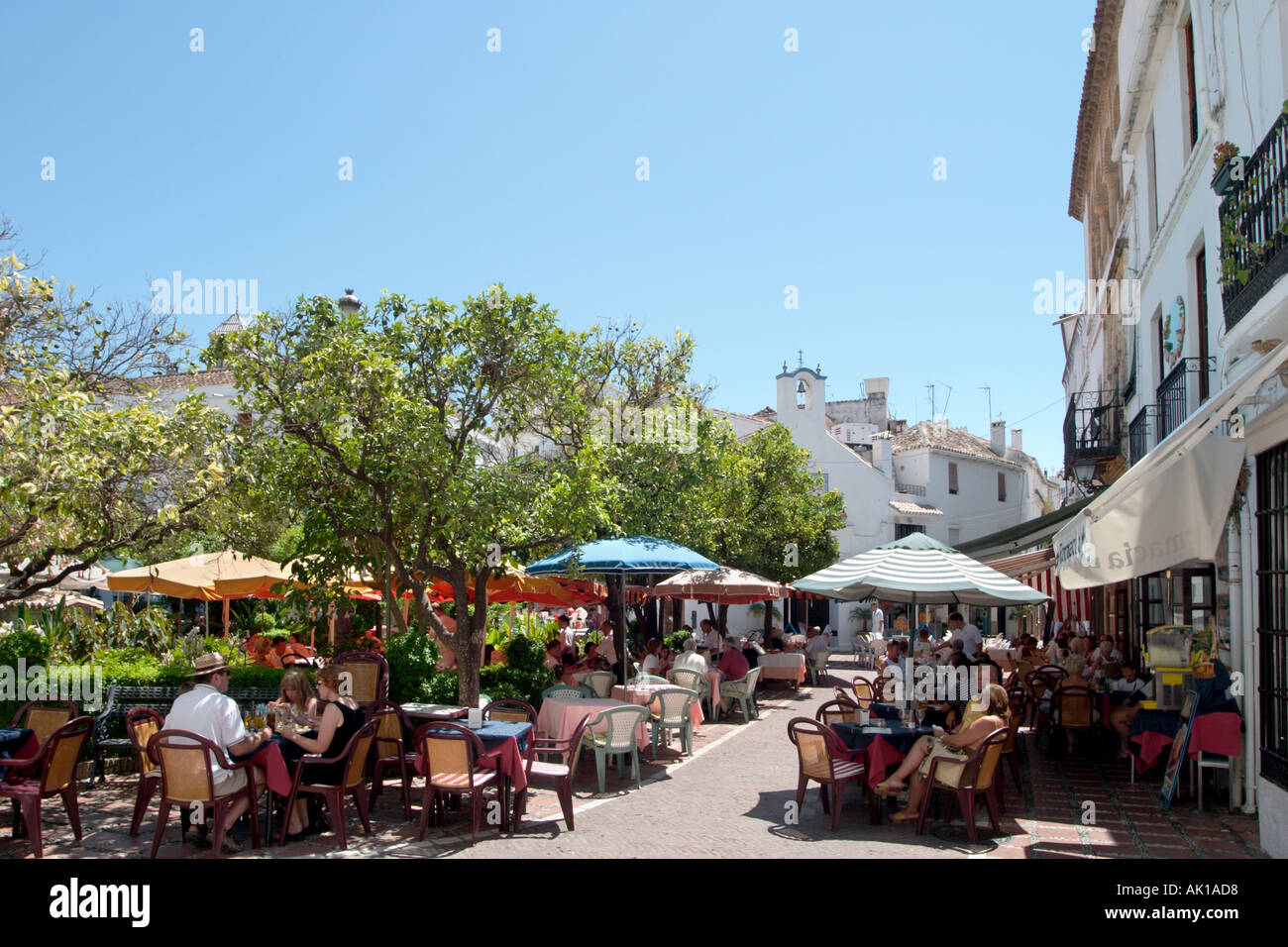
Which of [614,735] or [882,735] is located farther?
[614,735]

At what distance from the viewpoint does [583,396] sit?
A: 16.3 metres

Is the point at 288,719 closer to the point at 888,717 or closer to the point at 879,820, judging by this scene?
the point at 879,820

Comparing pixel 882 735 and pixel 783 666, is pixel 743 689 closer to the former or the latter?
pixel 783 666

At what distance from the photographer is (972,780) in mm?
7746

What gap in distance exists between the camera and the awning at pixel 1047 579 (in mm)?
16234

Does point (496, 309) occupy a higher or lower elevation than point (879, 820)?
higher

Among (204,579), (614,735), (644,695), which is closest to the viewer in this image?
(614,735)

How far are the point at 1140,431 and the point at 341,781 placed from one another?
40.1ft

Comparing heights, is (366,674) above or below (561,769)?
above

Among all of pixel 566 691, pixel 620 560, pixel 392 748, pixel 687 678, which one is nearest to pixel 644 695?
pixel 566 691

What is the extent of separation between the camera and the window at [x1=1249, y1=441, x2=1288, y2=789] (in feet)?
24.3

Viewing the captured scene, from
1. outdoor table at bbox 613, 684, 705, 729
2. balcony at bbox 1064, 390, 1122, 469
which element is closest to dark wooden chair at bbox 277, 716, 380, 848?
outdoor table at bbox 613, 684, 705, 729
